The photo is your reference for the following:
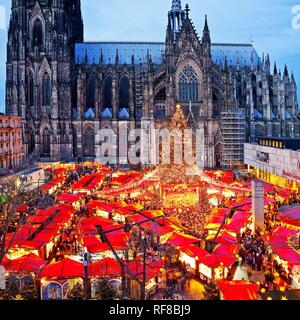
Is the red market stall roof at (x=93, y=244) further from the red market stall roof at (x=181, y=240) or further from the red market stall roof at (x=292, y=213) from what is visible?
the red market stall roof at (x=292, y=213)

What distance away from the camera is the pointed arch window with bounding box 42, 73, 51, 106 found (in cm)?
5478

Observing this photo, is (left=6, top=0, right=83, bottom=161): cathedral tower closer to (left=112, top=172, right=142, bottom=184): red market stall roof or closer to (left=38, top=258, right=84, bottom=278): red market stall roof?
(left=112, top=172, right=142, bottom=184): red market stall roof

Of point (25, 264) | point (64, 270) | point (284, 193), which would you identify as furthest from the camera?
point (284, 193)

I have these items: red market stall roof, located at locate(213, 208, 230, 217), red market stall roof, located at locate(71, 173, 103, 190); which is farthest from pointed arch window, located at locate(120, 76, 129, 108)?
red market stall roof, located at locate(213, 208, 230, 217)

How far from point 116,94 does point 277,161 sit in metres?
26.0

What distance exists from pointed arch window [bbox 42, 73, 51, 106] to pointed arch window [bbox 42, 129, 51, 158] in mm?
4037

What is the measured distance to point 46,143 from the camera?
2154 inches

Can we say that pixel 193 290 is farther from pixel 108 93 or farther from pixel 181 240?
pixel 108 93

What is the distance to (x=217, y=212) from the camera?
2461cm

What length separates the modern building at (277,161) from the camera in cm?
3581

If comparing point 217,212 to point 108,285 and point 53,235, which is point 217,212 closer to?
point 53,235

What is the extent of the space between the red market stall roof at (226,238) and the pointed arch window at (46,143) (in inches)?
1542

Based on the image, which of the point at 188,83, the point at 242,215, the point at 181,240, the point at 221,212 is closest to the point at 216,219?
the point at 242,215
